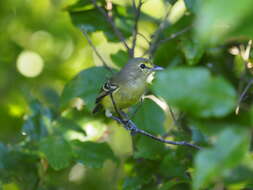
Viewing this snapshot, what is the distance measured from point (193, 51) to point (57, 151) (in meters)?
1.37

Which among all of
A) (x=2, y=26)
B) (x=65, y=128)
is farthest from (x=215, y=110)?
(x=2, y=26)

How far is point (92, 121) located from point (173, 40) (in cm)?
108

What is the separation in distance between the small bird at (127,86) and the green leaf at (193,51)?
465mm

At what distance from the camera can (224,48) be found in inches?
172

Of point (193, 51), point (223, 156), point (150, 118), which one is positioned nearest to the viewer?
point (223, 156)

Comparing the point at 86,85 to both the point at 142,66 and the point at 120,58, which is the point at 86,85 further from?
the point at 142,66

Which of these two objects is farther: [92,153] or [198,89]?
[92,153]

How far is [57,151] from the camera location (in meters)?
3.56

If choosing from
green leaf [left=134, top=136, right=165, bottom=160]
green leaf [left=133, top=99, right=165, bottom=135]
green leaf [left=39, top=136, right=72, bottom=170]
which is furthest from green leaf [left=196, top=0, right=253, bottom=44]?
green leaf [left=133, top=99, right=165, bottom=135]

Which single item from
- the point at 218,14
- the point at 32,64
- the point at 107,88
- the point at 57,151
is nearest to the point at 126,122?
the point at 107,88

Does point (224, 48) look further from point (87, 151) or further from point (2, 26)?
point (2, 26)

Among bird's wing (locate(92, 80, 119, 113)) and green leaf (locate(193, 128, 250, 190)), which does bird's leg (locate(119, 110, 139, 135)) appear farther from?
green leaf (locate(193, 128, 250, 190))

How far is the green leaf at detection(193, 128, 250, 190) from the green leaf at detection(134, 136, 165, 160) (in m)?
2.14

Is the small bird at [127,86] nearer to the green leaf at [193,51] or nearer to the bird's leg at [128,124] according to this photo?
the bird's leg at [128,124]
